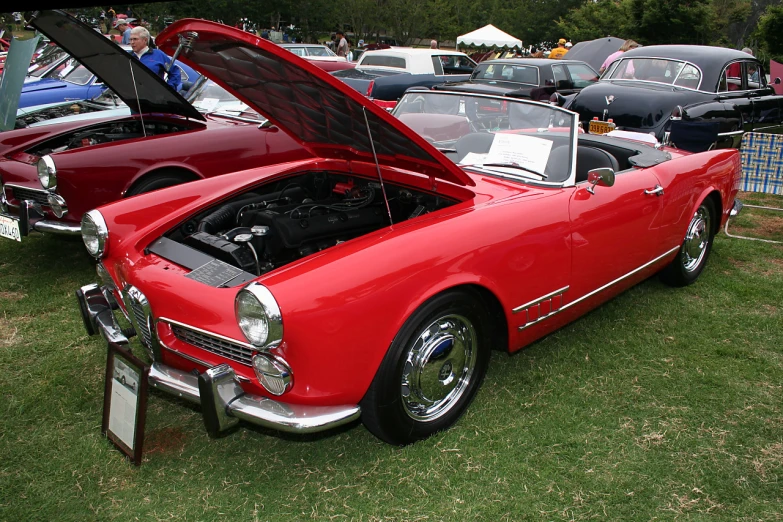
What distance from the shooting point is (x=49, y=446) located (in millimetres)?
2764

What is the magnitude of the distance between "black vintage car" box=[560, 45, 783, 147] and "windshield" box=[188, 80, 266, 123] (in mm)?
3945

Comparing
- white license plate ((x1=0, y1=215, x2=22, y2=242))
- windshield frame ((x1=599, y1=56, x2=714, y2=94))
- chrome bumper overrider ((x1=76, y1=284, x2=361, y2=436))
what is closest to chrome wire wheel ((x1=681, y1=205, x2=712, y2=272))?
chrome bumper overrider ((x1=76, y1=284, x2=361, y2=436))

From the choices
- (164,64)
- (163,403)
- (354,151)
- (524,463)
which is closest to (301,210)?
(354,151)

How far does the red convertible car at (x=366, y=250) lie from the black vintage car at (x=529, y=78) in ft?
20.8

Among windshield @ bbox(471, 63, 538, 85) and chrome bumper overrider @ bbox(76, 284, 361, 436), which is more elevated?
windshield @ bbox(471, 63, 538, 85)

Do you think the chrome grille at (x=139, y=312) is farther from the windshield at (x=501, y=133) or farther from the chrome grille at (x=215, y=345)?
the windshield at (x=501, y=133)

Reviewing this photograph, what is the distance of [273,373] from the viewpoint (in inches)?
88.4

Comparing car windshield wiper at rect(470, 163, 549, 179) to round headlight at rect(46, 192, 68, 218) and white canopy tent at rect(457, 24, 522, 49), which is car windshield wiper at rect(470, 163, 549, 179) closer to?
round headlight at rect(46, 192, 68, 218)

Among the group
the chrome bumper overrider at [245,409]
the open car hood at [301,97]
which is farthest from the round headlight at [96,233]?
the chrome bumper overrider at [245,409]

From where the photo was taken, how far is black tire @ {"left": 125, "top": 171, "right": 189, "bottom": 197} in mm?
4895

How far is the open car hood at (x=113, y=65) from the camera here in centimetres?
450

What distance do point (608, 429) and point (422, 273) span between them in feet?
3.97

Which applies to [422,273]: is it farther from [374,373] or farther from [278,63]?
[278,63]

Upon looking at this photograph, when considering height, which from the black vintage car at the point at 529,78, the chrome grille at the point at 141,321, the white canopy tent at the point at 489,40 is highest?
the white canopy tent at the point at 489,40
